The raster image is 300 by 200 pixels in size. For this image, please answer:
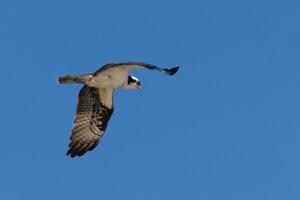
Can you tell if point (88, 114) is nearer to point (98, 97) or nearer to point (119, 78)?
point (98, 97)

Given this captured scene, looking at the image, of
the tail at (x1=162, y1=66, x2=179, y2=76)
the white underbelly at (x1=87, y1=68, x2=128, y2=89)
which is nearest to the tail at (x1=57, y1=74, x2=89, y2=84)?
the white underbelly at (x1=87, y1=68, x2=128, y2=89)

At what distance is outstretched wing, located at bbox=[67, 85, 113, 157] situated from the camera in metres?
24.7

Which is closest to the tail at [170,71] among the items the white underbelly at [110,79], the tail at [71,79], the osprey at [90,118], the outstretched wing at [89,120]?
the white underbelly at [110,79]

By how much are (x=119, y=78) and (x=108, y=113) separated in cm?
265

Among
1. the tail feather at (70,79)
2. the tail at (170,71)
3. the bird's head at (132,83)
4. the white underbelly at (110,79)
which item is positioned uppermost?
the bird's head at (132,83)

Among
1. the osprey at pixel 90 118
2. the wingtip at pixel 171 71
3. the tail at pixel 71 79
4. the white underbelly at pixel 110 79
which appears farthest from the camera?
the osprey at pixel 90 118

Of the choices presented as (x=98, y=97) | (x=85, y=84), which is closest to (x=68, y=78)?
(x=85, y=84)

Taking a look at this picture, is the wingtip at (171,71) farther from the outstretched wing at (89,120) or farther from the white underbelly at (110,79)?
the outstretched wing at (89,120)

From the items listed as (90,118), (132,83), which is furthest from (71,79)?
(90,118)

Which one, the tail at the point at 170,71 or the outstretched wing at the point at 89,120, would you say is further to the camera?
the outstretched wing at the point at 89,120

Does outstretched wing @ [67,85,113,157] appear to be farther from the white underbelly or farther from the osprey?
the white underbelly

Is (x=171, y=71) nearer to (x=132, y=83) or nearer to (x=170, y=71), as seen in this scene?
(x=170, y=71)

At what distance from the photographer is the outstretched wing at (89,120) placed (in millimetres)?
24656

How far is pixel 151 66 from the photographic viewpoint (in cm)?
2050
